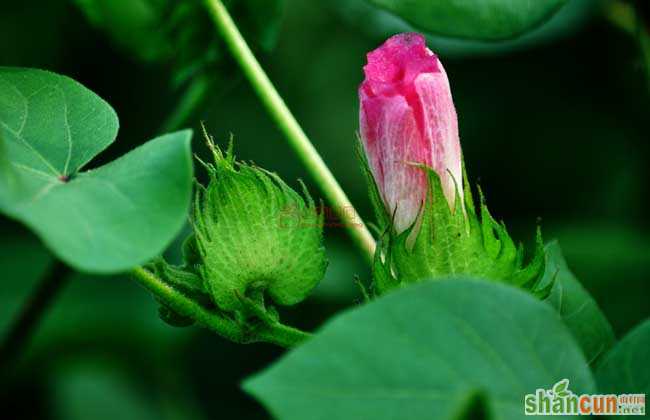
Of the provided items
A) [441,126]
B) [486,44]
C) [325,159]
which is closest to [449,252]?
[441,126]

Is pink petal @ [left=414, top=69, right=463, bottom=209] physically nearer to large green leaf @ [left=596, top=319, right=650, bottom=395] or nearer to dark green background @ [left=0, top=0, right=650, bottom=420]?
large green leaf @ [left=596, top=319, right=650, bottom=395]

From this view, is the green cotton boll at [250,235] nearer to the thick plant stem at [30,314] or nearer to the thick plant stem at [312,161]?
the thick plant stem at [312,161]

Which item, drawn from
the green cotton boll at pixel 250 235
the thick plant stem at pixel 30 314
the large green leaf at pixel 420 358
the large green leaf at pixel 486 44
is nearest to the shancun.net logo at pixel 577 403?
the large green leaf at pixel 420 358

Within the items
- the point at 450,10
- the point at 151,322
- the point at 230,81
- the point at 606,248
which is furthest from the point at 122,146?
the point at 450,10

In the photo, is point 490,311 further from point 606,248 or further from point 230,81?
point 606,248

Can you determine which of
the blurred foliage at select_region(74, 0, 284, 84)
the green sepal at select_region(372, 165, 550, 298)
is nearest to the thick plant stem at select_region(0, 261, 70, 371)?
the blurred foliage at select_region(74, 0, 284, 84)

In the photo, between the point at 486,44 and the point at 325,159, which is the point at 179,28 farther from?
the point at 325,159
